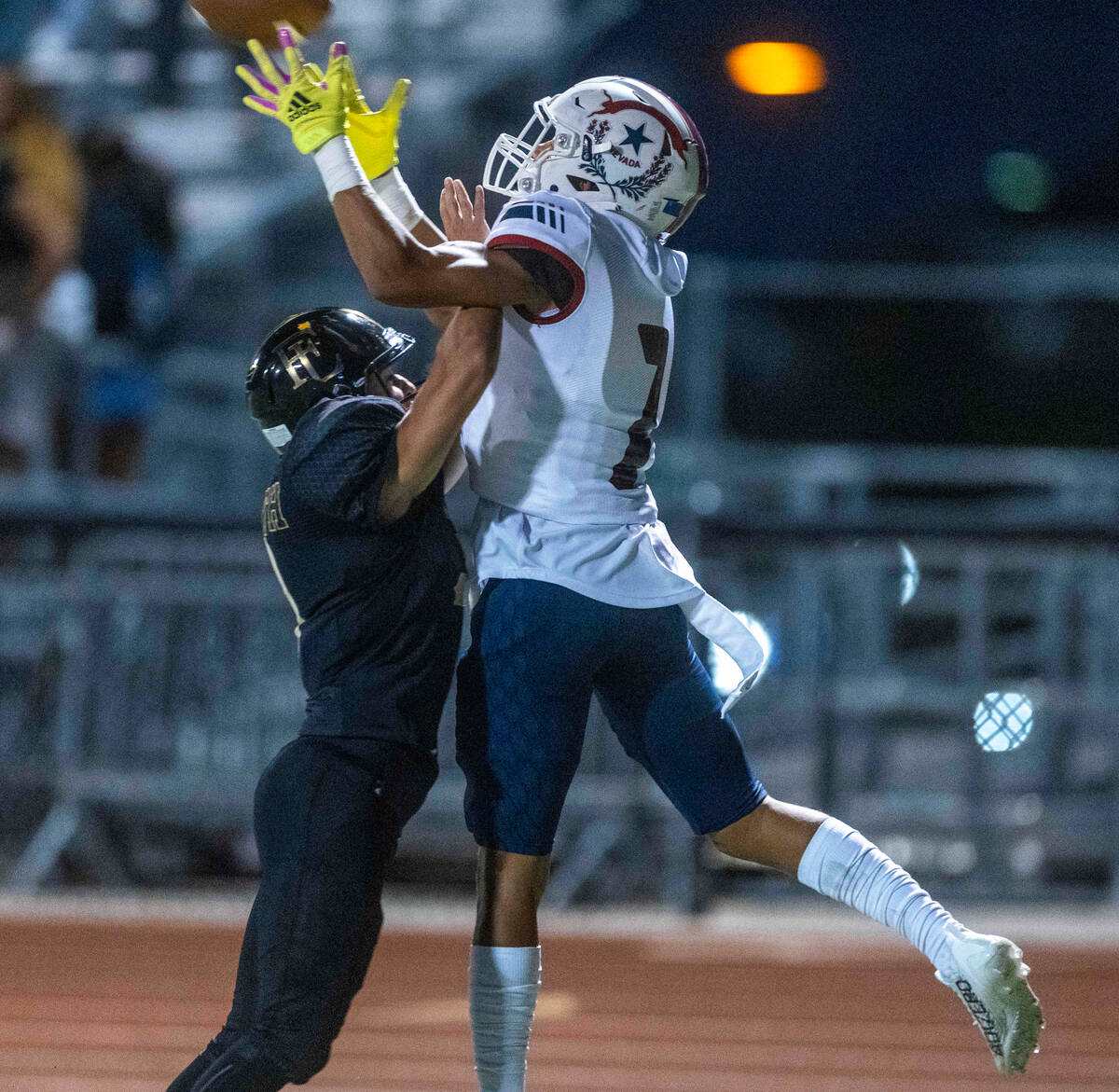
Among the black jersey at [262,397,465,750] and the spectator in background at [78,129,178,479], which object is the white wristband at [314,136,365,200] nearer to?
the black jersey at [262,397,465,750]

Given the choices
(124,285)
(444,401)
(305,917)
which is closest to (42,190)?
(124,285)

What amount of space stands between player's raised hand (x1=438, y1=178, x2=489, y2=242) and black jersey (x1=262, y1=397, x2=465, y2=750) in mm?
433

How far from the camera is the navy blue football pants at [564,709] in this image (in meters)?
2.13

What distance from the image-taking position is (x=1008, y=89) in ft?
28.1

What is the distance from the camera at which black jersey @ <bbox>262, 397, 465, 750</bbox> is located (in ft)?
6.79

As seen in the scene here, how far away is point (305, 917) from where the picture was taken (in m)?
2.00

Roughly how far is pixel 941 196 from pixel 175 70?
15.0 ft

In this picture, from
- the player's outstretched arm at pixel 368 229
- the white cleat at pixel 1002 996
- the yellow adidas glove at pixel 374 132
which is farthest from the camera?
the yellow adidas glove at pixel 374 132

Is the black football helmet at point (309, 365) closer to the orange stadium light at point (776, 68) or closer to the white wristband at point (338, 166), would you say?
the white wristband at point (338, 166)

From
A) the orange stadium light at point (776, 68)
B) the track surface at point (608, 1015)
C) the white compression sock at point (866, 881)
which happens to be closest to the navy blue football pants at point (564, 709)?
the white compression sock at point (866, 881)

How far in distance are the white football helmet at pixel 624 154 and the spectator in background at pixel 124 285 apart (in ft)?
15.5

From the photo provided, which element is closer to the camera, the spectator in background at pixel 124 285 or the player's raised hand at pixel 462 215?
the player's raised hand at pixel 462 215

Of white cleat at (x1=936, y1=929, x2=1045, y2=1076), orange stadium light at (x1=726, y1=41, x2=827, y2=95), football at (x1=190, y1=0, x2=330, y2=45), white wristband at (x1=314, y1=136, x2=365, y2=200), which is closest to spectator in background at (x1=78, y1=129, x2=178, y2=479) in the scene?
orange stadium light at (x1=726, y1=41, x2=827, y2=95)

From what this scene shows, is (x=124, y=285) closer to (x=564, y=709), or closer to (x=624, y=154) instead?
(x=624, y=154)
